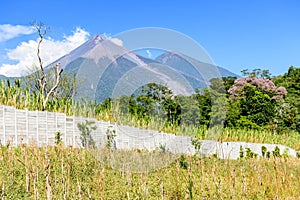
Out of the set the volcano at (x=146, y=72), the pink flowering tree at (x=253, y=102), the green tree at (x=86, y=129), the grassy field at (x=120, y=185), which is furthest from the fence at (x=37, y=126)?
the pink flowering tree at (x=253, y=102)

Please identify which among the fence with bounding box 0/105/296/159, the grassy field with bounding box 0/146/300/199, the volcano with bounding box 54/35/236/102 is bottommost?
the grassy field with bounding box 0/146/300/199

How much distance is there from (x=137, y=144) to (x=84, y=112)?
6.75 ft

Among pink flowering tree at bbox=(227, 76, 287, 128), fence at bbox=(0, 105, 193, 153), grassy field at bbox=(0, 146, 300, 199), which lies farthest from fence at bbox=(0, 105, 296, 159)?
pink flowering tree at bbox=(227, 76, 287, 128)

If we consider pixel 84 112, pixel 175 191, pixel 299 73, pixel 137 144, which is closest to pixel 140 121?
pixel 137 144

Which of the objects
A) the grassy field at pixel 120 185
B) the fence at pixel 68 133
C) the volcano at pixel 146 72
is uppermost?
the volcano at pixel 146 72

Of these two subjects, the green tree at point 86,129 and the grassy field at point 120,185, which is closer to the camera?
the grassy field at point 120,185

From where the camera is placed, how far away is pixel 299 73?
2559cm

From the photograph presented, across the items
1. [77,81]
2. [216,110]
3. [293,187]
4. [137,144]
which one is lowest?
[293,187]

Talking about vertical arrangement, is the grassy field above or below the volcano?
below

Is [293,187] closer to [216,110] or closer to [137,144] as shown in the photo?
[216,110]

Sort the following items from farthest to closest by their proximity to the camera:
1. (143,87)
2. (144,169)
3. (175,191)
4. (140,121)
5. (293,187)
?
1. (140,121)
2. (143,87)
3. (144,169)
4. (293,187)
5. (175,191)

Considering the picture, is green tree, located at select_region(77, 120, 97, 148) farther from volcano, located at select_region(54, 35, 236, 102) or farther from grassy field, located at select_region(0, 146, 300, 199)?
grassy field, located at select_region(0, 146, 300, 199)

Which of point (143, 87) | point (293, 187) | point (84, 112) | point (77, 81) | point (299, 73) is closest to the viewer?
Answer: point (293, 187)

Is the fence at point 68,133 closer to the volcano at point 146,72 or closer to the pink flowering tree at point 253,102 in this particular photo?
the volcano at point 146,72
